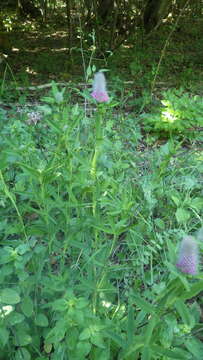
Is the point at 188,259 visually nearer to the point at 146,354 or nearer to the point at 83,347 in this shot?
the point at 146,354

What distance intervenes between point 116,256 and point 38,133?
2.82ft

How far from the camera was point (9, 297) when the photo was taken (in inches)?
41.0

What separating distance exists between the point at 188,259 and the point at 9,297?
0.49m

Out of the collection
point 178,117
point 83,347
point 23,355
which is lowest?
point 178,117

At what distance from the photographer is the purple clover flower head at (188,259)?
85 centimetres

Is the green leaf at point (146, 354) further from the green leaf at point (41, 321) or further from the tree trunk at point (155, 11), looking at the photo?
the tree trunk at point (155, 11)

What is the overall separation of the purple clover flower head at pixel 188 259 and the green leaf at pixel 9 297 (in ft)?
1.44

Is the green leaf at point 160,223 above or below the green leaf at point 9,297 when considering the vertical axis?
below

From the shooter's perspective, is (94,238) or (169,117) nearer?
(94,238)

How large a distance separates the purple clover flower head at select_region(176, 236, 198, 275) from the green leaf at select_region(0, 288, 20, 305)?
439 millimetres

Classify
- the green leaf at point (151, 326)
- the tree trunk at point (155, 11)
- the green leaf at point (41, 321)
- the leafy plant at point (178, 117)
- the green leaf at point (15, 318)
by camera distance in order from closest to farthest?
the green leaf at point (151, 326), the green leaf at point (15, 318), the green leaf at point (41, 321), the leafy plant at point (178, 117), the tree trunk at point (155, 11)

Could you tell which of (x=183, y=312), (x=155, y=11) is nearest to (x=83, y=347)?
(x=183, y=312)

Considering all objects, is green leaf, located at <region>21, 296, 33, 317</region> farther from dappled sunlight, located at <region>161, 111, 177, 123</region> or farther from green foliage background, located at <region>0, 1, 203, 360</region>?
dappled sunlight, located at <region>161, 111, 177, 123</region>

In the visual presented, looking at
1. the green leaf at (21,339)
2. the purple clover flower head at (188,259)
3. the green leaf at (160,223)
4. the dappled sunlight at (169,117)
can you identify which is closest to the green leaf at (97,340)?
the green leaf at (21,339)
